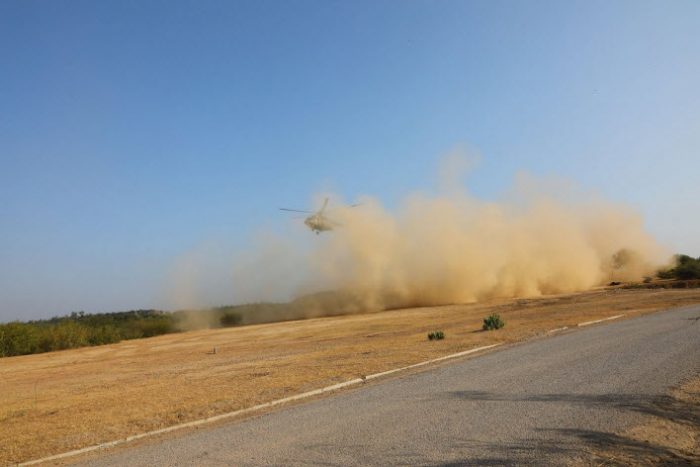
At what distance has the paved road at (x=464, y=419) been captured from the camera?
6.49 metres

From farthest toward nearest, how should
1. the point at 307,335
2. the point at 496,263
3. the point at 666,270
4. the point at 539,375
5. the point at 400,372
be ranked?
the point at 666,270 → the point at 496,263 → the point at 307,335 → the point at 400,372 → the point at 539,375

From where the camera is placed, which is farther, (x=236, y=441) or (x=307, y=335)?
(x=307, y=335)

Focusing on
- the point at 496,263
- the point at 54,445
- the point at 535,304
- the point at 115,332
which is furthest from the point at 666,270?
the point at 54,445

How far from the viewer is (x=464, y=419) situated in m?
7.90

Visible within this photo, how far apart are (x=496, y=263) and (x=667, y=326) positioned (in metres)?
33.2

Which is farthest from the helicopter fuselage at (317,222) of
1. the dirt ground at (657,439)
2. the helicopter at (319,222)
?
the dirt ground at (657,439)

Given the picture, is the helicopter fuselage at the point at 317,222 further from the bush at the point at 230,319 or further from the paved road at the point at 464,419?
the paved road at the point at 464,419

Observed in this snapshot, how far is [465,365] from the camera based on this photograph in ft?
44.7

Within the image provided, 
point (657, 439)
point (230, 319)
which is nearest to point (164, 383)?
point (657, 439)

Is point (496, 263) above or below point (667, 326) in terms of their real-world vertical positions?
above

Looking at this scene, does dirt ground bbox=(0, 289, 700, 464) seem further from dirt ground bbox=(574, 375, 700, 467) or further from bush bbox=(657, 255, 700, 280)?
bush bbox=(657, 255, 700, 280)

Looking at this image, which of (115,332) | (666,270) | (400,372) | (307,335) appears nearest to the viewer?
(400,372)

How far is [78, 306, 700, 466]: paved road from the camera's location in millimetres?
6492

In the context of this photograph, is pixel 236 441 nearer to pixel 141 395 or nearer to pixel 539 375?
pixel 539 375
